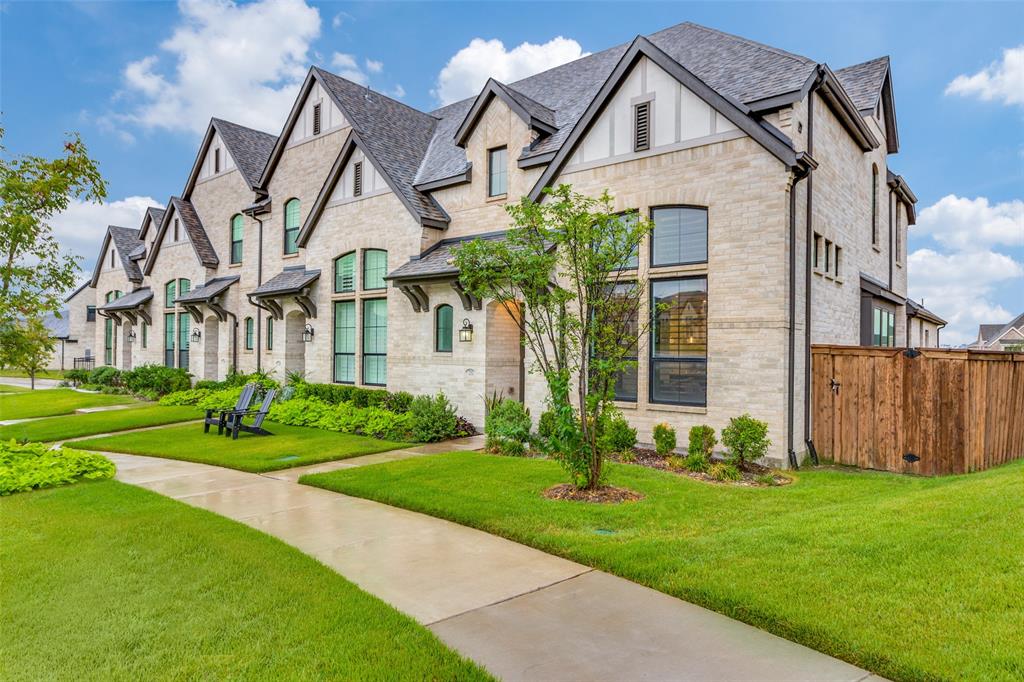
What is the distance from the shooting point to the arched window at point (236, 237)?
22625mm

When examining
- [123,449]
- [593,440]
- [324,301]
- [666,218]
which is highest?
[666,218]

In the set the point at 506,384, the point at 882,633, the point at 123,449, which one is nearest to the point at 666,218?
the point at 506,384

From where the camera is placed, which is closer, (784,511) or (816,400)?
(784,511)

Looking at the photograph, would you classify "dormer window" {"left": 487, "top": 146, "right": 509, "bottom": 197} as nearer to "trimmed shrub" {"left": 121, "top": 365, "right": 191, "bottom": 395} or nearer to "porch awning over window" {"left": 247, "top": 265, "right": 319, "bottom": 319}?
"porch awning over window" {"left": 247, "top": 265, "right": 319, "bottom": 319}

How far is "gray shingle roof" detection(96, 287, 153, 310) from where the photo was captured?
86.0 feet

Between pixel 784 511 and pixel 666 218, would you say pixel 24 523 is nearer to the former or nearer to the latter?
pixel 784 511

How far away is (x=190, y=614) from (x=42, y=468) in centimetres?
678

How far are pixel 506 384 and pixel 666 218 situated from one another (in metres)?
5.54

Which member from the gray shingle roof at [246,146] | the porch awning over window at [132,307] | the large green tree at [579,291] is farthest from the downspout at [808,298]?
the porch awning over window at [132,307]

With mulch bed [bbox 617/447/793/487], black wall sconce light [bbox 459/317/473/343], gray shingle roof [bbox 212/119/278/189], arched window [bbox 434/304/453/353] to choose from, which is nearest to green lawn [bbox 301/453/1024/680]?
mulch bed [bbox 617/447/793/487]

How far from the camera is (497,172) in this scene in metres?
14.6

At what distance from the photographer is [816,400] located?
10.9 metres

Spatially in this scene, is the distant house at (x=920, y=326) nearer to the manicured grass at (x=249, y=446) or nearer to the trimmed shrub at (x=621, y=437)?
the trimmed shrub at (x=621, y=437)

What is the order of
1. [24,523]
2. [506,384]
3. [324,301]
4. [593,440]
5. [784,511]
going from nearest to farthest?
1. [24,523]
2. [784,511]
3. [593,440]
4. [506,384]
5. [324,301]
